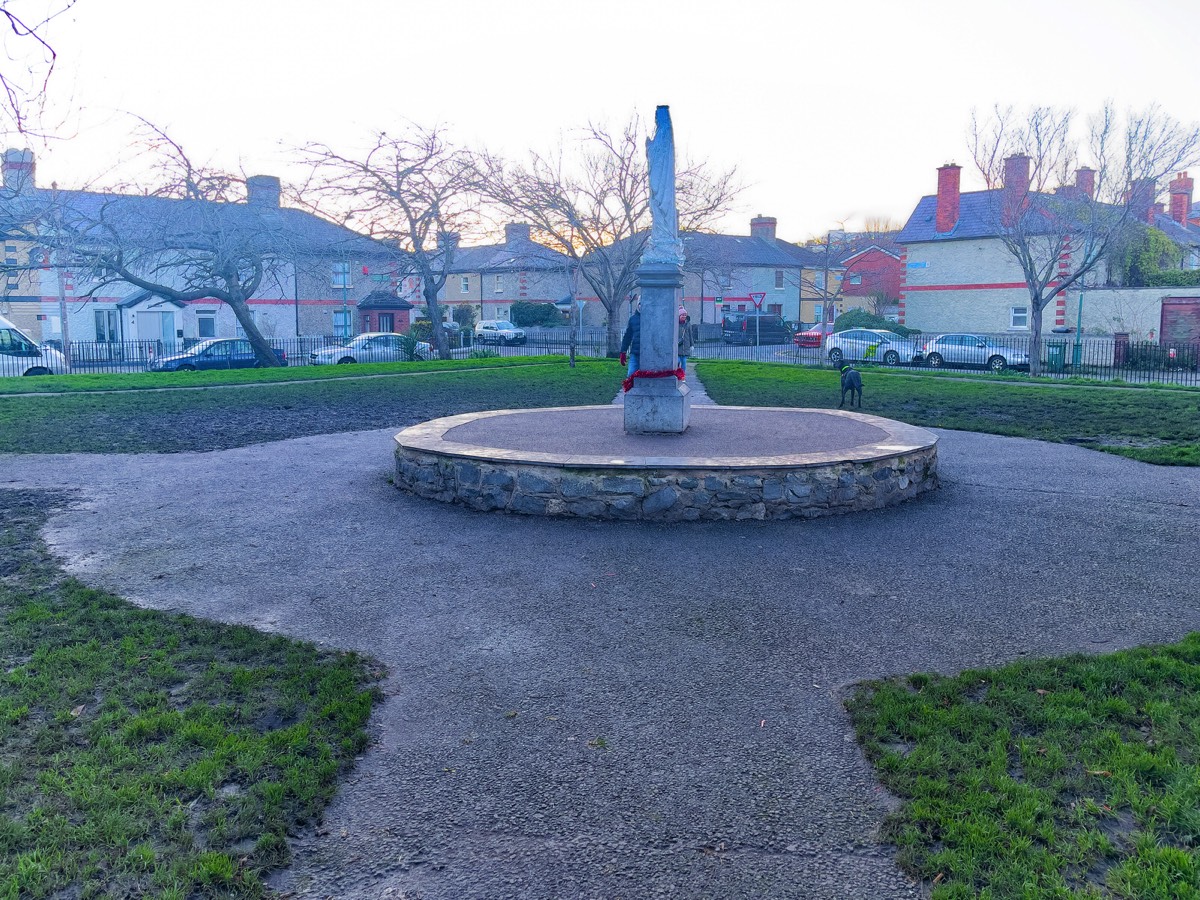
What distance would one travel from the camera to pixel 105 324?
4734 centimetres

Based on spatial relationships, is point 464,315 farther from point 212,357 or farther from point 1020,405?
point 1020,405

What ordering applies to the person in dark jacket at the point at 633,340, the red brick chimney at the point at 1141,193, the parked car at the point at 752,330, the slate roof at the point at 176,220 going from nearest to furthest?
the person in dark jacket at the point at 633,340
the red brick chimney at the point at 1141,193
the slate roof at the point at 176,220
the parked car at the point at 752,330

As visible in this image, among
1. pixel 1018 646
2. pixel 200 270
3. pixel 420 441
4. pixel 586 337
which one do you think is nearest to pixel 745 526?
pixel 1018 646

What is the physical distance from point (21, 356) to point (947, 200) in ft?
132

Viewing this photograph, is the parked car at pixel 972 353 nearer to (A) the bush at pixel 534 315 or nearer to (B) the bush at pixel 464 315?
(A) the bush at pixel 534 315

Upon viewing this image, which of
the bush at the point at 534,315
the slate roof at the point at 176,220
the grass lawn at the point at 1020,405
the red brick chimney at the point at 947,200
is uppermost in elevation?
the red brick chimney at the point at 947,200

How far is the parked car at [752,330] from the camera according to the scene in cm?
5222

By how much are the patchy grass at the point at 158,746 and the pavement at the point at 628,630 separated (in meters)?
0.21

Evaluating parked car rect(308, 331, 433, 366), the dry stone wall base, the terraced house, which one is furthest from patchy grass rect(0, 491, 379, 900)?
parked car rect(308, 331, 433, 366)

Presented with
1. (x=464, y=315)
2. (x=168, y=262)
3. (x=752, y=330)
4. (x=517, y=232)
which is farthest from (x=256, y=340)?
(x=464, y=315)

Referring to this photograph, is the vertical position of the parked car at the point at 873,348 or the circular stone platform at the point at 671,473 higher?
the parked car at the point at 873,348

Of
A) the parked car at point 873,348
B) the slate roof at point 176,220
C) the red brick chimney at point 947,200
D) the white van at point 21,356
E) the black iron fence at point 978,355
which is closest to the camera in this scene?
the white van at point 21,356

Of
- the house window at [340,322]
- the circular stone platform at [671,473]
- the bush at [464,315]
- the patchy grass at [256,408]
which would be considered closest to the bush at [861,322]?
the bush at [464,315]

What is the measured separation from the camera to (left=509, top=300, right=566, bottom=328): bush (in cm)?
5947
